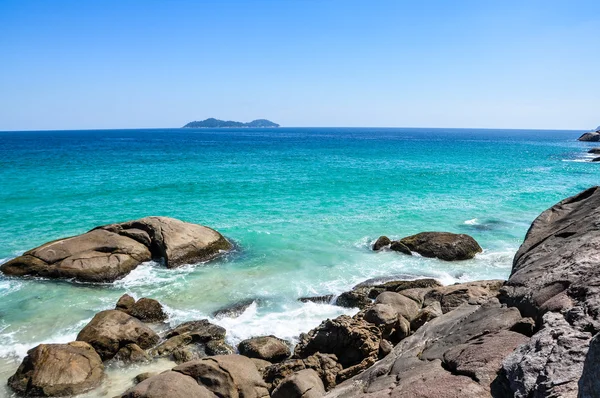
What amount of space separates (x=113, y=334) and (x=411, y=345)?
9629 mm

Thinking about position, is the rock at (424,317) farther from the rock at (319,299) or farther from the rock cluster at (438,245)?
the rock cluster at (438,245)

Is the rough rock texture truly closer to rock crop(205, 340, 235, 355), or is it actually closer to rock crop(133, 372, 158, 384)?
rock crop(205, 340, 235, 355)

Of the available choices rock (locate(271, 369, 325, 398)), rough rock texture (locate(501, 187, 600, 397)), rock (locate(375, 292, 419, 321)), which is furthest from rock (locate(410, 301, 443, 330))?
rock (locate(271, 369, 325, 398))

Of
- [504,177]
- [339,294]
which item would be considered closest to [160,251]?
[339,294]

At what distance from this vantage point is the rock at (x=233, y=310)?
16547 mm

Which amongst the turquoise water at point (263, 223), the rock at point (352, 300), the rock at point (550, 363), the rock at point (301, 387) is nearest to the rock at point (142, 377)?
the turquoise water at point (263, 223)

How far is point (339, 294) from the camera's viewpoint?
59.5 ft

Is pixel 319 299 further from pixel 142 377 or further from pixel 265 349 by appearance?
pixel 142 377

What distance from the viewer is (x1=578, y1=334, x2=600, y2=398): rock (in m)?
3.93

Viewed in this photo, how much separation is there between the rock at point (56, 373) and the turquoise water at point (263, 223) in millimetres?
630

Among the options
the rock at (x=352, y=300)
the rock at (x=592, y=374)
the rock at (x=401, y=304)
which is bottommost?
the rock at (x=352, y=300)

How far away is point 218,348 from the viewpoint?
14.1 m

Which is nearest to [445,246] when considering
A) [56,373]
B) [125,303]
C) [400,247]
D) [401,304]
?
→ [400,247]

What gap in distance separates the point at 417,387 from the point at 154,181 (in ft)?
148
